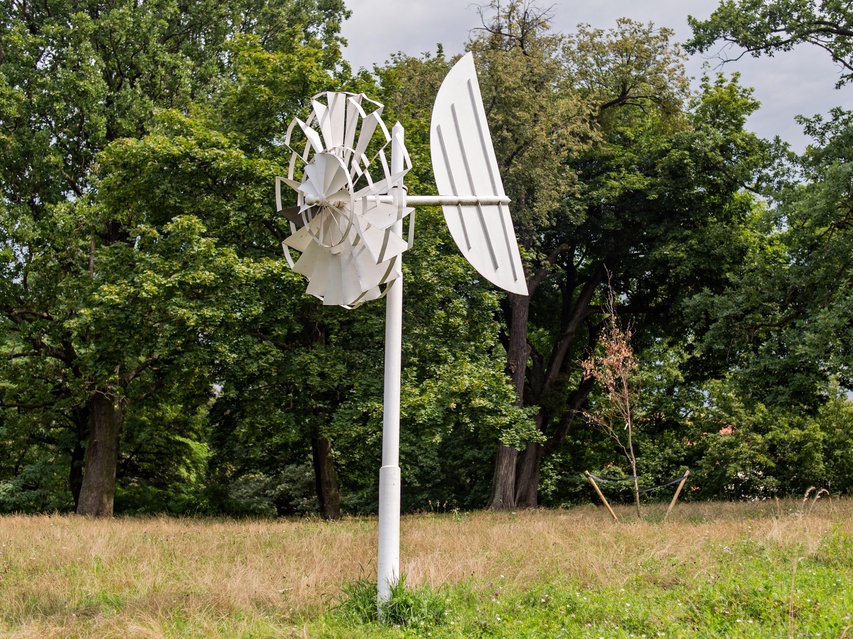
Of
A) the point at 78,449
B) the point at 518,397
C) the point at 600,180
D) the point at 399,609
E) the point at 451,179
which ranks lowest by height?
the point at 399,609

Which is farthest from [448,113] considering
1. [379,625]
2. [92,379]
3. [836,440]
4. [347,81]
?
[836,440]

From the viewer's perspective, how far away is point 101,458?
19.5 meters

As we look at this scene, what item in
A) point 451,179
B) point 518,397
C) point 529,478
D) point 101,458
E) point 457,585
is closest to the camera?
point 451,179

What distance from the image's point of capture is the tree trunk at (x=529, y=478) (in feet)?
80.3

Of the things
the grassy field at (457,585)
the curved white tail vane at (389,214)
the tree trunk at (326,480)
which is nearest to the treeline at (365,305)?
the tree trunk at (326,480)

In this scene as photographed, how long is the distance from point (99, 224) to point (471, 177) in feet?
43.5

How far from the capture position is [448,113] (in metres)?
7.74

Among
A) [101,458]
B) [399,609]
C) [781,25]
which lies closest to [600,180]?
[781,25]

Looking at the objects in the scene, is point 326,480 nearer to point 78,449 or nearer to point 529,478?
point 529,478

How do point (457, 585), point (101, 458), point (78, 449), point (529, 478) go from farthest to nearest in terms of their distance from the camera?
point (529, 478), point (78, 449), point (101, 458), point (457, 585)

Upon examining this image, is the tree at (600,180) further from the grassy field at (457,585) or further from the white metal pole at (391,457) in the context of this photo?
the white metal pole at (391,457)

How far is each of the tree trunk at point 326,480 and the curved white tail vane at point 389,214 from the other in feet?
39.3

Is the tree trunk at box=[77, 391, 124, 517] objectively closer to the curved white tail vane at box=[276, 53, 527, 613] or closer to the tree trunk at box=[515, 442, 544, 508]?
the tree trunk at box=[515, 442, 544, 508]

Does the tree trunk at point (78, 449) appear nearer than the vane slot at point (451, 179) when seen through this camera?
No
